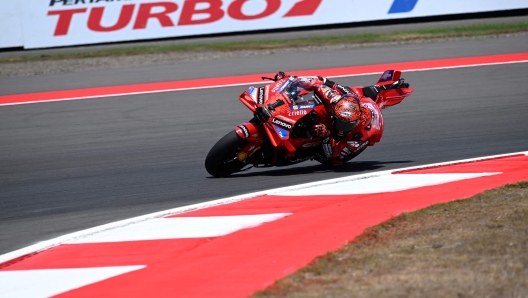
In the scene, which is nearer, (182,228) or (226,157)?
(182,228)

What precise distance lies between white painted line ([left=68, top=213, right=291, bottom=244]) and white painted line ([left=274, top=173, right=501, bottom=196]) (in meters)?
1.04

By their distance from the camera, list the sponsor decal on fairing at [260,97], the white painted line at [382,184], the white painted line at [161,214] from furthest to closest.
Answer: the sponsor decal on fairing at [260,97] → the white painted line at [382,184] → the white painted line at [161,214]

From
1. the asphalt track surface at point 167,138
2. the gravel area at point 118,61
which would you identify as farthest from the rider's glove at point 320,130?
the gravel area at point 118,61

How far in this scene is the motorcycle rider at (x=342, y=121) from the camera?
8.16 metres

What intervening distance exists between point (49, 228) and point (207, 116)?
5893 mm

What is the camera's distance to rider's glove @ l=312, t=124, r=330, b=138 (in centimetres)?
836

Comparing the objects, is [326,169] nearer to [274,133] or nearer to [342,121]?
[342,121]

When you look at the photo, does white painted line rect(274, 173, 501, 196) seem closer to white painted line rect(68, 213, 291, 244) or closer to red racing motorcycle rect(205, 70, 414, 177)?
red racing motorcycle rect(205, 70, 414, 177)

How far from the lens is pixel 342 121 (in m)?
8.20

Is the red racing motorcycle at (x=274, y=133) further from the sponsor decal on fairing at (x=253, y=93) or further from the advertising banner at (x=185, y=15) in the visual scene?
the advertising banner at (x=185, y=15)

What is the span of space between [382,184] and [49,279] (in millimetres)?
3730

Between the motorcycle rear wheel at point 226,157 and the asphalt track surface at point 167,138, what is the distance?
6.2 inches

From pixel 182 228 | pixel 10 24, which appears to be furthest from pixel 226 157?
pixel 10 24

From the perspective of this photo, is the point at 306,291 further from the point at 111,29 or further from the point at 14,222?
the point at 111,29
